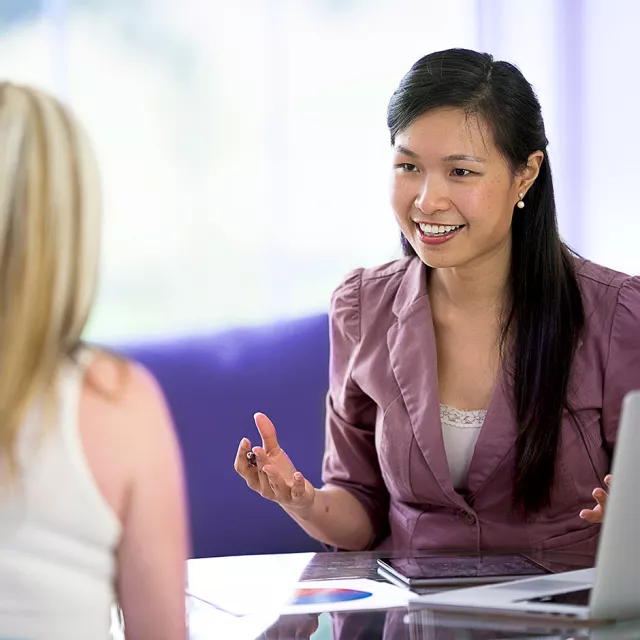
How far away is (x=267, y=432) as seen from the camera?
1658 millimetres

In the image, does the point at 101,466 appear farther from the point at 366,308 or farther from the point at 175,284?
the point at 175,284

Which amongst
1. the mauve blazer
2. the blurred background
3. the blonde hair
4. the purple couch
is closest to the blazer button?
the mauve blazer

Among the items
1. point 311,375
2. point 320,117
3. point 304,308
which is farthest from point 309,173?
point 311,375

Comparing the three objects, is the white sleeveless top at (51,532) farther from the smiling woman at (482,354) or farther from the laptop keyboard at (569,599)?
the smiling woman at (482,354)

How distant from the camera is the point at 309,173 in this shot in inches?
105

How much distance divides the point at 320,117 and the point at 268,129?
0.47ft

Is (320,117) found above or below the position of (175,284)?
above

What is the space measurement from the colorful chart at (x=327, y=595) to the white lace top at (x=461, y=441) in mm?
471

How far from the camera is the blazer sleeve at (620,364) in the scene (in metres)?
1.80

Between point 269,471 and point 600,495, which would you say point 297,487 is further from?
point 600,495

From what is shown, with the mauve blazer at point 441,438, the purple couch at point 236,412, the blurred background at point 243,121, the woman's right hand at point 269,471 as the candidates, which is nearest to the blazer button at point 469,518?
the mauve blazer at point 441,438

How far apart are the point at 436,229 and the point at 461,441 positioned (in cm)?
37

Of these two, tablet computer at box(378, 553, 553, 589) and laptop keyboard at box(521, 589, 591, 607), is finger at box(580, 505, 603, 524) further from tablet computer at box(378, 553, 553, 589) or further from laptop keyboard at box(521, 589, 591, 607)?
laptop keyboard at box(521, 589, 591, 607)

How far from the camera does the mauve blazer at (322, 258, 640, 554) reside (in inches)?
69.9
